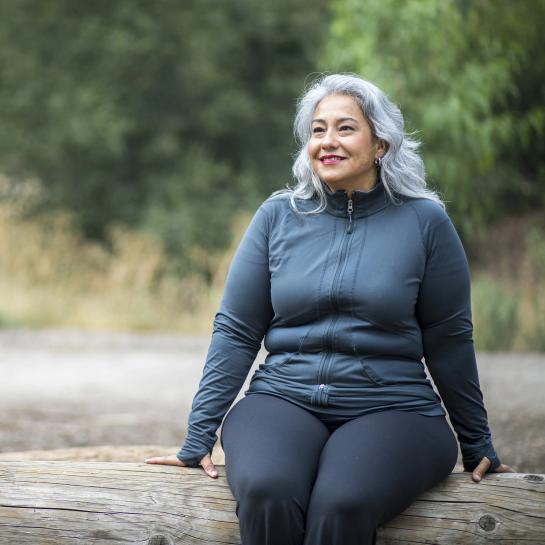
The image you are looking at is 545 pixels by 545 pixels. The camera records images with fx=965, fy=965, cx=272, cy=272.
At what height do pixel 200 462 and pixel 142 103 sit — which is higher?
pixel 142 103

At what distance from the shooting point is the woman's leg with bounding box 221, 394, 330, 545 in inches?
95.7

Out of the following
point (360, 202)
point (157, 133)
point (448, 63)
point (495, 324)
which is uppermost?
point (448, 63)

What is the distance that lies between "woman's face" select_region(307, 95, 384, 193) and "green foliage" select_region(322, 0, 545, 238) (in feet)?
16.8

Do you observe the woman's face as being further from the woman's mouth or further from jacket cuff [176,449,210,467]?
jacket cuff [176,449,210,467]

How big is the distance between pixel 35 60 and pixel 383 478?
14.2 meters

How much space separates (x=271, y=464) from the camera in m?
2.50

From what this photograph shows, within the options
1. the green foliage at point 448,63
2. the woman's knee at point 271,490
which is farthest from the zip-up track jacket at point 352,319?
the green foliage at point 448,63

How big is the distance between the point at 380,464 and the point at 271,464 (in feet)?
0.94

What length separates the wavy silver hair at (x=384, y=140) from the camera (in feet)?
9.64

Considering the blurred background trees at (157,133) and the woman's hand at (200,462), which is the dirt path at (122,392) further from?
the woman's hand at (200,462)

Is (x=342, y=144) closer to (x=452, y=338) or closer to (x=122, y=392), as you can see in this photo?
(x=452, y=338)

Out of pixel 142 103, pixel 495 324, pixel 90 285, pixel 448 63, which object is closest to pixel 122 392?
pixel 495 324

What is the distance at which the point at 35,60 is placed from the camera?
1547 centimetres

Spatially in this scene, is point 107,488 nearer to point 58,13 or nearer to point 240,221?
point 240,221
